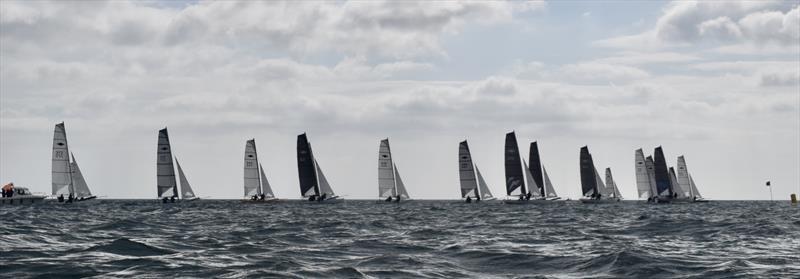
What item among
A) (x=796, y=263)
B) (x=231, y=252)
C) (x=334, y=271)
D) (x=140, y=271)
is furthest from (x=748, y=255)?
(x=140, y=271)

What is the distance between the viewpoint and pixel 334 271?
18766mm

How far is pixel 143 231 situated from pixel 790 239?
2248 cm

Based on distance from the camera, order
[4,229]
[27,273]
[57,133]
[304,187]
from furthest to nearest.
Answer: [304,187]
[57,133]
[4,229]
[27,273]

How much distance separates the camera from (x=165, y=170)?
4008 inches

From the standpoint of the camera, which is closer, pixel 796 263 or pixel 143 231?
pixel 796 263

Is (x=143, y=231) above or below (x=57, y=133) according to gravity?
below

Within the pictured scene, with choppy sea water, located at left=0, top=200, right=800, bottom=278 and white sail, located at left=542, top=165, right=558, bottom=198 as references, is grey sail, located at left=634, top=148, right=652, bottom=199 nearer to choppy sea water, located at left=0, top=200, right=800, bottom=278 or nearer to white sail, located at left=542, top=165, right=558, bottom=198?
white sail, located at left=542, top=165, right=558, bottom=198

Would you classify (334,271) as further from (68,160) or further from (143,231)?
(68,160)

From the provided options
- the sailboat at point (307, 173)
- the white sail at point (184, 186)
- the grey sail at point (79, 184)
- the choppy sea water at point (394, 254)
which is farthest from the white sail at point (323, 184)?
the choppy sea water at point (394, 254)

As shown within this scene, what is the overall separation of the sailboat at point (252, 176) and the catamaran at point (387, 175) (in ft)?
44.2

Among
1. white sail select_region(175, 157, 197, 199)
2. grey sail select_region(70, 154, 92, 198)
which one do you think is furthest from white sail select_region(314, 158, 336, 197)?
grey sail select_region(70, 154, 92, 198)

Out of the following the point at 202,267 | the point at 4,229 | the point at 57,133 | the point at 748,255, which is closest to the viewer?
the point at 202,267

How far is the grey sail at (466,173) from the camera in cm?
10881

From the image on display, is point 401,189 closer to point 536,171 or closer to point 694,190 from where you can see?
point 536,171
